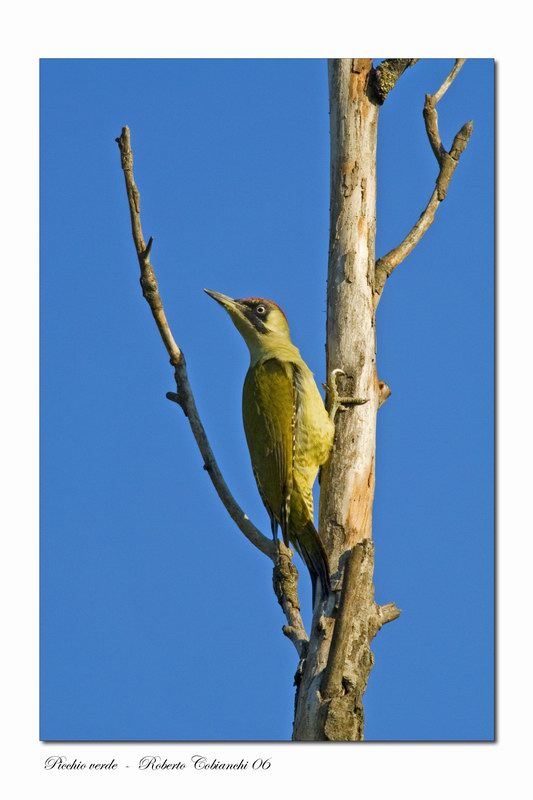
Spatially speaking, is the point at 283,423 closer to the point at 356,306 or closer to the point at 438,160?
the point at 356,306

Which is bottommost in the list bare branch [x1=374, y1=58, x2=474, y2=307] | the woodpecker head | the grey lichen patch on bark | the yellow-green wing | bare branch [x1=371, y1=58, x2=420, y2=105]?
the grey lichen patch on bark

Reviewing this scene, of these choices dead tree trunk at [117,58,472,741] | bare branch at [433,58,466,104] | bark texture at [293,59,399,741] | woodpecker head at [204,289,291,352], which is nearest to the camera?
dead tree trunk at [117,58,472,741]

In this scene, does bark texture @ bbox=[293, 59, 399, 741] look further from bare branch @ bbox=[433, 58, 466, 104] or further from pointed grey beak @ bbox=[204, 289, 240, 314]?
A: pointed grey beak @ bbox=[204, 289, 240, 314]

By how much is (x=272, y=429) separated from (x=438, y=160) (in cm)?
160

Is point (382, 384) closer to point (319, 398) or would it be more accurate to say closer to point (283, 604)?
point (319, 398)

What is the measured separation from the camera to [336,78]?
17.3ft

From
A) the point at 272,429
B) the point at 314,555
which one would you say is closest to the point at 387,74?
the point at 272,429

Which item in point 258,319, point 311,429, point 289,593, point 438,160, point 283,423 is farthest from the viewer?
point 258,319

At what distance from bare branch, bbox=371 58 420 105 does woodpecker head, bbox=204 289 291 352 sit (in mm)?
1358

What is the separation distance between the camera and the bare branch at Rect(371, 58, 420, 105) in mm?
5156

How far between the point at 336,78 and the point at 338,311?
1.16 m

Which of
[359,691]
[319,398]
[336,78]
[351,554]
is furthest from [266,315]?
[359,691]

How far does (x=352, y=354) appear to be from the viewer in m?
5.09

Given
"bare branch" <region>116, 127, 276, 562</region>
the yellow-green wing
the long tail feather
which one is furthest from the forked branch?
the yellow-green wing
